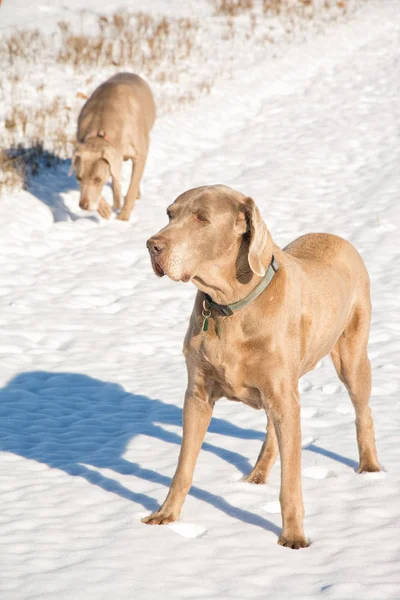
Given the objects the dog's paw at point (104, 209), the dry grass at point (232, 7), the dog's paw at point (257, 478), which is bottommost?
the dry grass at point (232, 7)

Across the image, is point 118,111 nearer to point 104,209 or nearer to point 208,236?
point 104,209

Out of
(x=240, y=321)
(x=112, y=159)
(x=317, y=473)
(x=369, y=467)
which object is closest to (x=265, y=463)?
(x=317, y=473)

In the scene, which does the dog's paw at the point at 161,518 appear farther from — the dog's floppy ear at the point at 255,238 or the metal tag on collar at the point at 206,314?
the dog's floppy ear at the point at 255,238

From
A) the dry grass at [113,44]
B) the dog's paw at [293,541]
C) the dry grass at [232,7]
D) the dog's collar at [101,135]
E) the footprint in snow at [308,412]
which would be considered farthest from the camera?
the dry grass at [232,7]

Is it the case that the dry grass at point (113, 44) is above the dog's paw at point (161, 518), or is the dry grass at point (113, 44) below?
below

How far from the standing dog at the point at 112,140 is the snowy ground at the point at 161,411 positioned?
1.42 feet

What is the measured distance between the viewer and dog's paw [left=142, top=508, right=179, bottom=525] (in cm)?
402

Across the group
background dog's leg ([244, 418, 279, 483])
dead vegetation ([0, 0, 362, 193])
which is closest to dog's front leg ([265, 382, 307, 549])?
background dog's leg ([244, 418, 279, 483])

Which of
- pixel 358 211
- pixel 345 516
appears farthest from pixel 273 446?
pixel 358 211

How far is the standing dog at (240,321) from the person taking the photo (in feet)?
12.1

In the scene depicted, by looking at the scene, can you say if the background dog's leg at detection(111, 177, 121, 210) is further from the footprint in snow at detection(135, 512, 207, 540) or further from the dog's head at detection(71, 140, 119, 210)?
the footprint in snow at detection(135, 512, 207, 540)

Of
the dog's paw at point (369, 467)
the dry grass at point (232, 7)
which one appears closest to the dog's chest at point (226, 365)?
the dog's paw at point (369, 467)

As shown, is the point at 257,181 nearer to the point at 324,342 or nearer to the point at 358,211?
the point at 358,211

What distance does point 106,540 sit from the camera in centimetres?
380
